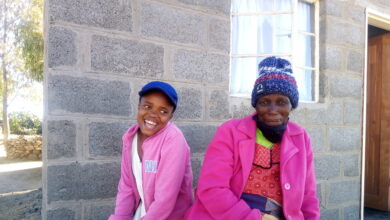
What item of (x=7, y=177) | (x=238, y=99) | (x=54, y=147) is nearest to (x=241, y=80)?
(x=238, y=99)

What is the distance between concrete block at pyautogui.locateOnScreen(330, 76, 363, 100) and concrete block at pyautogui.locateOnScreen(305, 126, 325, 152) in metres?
0.44

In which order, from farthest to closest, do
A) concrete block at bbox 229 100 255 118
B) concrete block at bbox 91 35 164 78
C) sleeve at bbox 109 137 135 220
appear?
concrete block at bbox 229 100 255 118, concrete block at bbox 91 35 164 78, sleeve at bbox 109 137 135 220

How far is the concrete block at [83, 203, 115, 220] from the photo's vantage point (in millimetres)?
2168

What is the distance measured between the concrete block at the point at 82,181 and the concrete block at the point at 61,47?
28.0 inches

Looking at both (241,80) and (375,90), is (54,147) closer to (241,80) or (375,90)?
(241,80)

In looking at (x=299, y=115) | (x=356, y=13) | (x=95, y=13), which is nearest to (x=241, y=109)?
(x=299, y=115)

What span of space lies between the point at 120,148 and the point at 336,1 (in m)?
2.78

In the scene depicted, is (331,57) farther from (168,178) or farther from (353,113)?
(168,178)

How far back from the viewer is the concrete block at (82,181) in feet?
6.70

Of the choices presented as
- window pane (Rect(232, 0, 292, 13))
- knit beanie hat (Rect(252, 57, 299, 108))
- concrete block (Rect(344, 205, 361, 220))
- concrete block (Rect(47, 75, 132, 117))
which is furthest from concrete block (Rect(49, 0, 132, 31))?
concrete block (Rect(344, 205, 361, 220))

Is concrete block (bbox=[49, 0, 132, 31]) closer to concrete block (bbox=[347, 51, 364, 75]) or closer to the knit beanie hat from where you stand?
the knit beanie hat

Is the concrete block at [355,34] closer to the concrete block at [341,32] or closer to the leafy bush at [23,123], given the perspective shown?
the concrete block at [341,32]

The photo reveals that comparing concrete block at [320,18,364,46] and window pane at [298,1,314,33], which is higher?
window pane at [298,1,314,33]

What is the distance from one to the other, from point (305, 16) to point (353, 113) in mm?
1231
